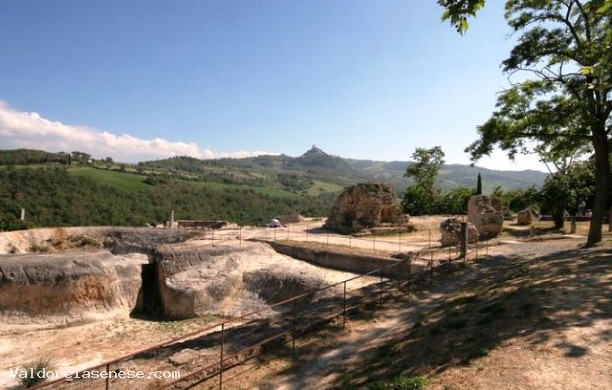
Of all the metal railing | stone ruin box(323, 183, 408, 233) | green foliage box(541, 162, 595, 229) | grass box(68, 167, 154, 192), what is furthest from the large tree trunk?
grass box(68, 167, 154, 192)

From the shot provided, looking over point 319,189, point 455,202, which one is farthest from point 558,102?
point 319,189

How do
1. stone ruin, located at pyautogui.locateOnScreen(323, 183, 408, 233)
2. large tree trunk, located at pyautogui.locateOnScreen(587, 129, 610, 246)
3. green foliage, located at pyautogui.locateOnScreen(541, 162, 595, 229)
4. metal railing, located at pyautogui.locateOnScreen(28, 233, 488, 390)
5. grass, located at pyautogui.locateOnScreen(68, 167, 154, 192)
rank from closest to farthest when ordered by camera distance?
metal railing, located at pyautogui.locateOnScreen(28, 233, 488, 390) < large tree trunk, located at pyautogui.locateOnScreen(587, 129, 610, 246) < green foliage, located at pyautogui.locateOnScreen(541, 162, 595, 229) < stone ruin, located at pyautogui.locateOnScreen(323, 183, 408, 233) < grass, located at pyautogui.locateOnScreen(68, 167, 154, 192)

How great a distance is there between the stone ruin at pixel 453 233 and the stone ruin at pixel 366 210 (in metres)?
7.98

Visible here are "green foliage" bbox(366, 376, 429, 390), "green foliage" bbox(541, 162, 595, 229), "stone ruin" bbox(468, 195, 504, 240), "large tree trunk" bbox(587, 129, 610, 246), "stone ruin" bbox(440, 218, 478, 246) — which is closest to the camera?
"green foliage" bbox(366, 376, 429, 390)

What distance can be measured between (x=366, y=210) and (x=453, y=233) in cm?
933

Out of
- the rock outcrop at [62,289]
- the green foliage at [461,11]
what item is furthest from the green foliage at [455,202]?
the green foliage at [461,11]

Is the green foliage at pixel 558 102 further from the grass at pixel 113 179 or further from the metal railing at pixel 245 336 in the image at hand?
the grass at pixel 113 179

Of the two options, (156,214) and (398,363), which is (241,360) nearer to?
(398,363)

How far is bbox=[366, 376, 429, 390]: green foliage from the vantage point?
18.6ft

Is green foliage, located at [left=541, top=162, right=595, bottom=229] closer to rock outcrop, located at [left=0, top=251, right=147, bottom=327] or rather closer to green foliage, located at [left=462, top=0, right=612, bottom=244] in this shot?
green foliage, located at [left=462, top=0, right=612, bottom=244]

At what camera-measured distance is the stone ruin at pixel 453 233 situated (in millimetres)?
21188

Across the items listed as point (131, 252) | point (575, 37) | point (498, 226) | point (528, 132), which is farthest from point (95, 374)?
point (498, 226)

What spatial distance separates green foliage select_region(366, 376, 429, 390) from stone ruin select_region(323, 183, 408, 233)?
23.5 m

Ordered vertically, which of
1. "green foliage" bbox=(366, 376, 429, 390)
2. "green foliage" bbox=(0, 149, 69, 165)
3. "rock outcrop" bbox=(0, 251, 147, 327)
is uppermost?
"green foliage" bbox=(0, 149, 69, 165)
